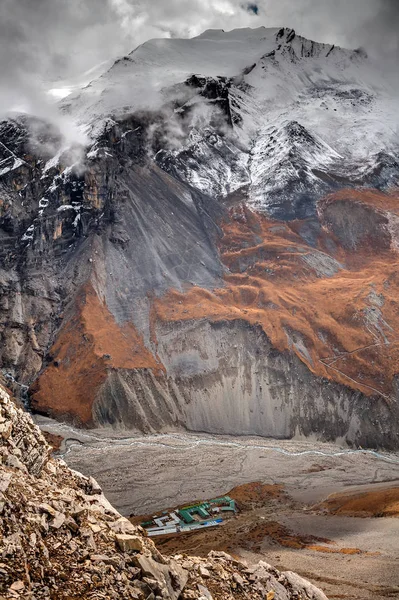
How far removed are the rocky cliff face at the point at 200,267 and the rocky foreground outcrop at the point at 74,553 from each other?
72.4m

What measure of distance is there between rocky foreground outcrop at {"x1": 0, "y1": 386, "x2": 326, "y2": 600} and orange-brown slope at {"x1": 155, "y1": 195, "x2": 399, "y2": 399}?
257 feet

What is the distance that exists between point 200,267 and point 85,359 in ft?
117

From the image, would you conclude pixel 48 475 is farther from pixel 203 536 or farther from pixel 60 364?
pixel 60 364

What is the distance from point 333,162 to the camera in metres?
151

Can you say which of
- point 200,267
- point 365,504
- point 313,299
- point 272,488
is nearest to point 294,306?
point 313,299

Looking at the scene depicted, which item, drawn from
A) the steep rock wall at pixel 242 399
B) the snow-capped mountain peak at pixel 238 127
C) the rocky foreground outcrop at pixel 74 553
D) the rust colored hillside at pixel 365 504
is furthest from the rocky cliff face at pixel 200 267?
the rocky foreground outcrop at pixel 74 553

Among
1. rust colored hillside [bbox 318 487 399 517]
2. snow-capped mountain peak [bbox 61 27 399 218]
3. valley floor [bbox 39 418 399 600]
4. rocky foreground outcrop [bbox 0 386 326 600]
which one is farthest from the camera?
snow-capped mountain peak [bbox 61 27 399 218]

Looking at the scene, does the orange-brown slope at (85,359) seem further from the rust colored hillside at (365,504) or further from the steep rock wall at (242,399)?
the rust colored hillside at (365,504)

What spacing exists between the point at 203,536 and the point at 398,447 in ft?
156

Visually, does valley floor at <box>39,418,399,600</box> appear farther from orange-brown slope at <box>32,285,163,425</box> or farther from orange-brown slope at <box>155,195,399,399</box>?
orange-brown slope at <box>155,195,399,399</box>

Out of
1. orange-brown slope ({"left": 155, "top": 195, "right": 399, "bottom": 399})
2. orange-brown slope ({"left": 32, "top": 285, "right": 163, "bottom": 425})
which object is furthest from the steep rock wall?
orange-brown slope ({"left": 155, "top": 195, "right": 399, "bottom": 399})

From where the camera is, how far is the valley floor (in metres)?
36.3

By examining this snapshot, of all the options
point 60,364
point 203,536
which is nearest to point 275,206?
point 60,364

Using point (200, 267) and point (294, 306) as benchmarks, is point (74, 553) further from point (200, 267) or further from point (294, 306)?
point (200, 267)
